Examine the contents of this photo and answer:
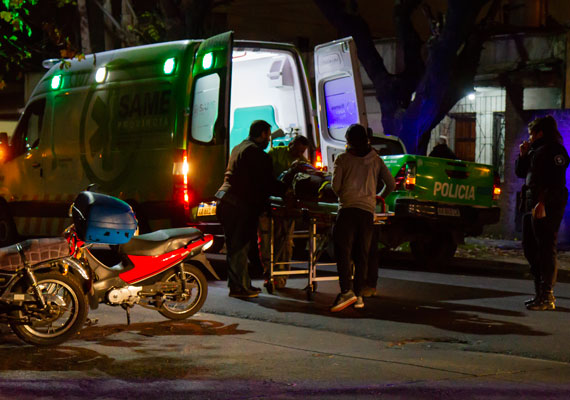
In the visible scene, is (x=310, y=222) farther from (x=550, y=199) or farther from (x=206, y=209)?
(x=550, y=199)

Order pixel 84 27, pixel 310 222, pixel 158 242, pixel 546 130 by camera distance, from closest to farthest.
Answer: pixel 158 242 < pixel 546 130 < pixel 310 222 < pixel 84 27

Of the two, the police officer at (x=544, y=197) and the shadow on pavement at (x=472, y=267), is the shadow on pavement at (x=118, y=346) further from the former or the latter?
the shadow on pavement at (x=472, y=267)

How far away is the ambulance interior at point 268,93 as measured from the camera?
12.2 metres

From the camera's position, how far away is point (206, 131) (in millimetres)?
10883

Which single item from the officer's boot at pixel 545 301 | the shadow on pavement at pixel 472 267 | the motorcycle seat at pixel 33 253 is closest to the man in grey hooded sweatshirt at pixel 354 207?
the officer's boot at pixel 545 301

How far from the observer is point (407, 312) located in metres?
8.71

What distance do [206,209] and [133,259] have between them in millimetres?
3265

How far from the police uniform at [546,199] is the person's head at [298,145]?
2.38 metres

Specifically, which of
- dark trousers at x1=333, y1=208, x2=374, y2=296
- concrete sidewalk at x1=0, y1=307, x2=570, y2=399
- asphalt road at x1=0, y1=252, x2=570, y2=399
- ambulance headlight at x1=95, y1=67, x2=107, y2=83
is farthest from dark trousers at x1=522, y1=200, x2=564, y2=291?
ambulance headlight at x1=95, y1=67, x2=107, y2=83

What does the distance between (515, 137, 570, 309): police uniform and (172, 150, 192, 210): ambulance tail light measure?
12.7 ft

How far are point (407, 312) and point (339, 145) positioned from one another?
3.64 meters

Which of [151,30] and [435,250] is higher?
[151,30]

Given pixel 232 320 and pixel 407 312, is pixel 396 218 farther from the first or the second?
pixel 232 320

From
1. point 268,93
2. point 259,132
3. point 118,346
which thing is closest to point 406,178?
point 268,93
